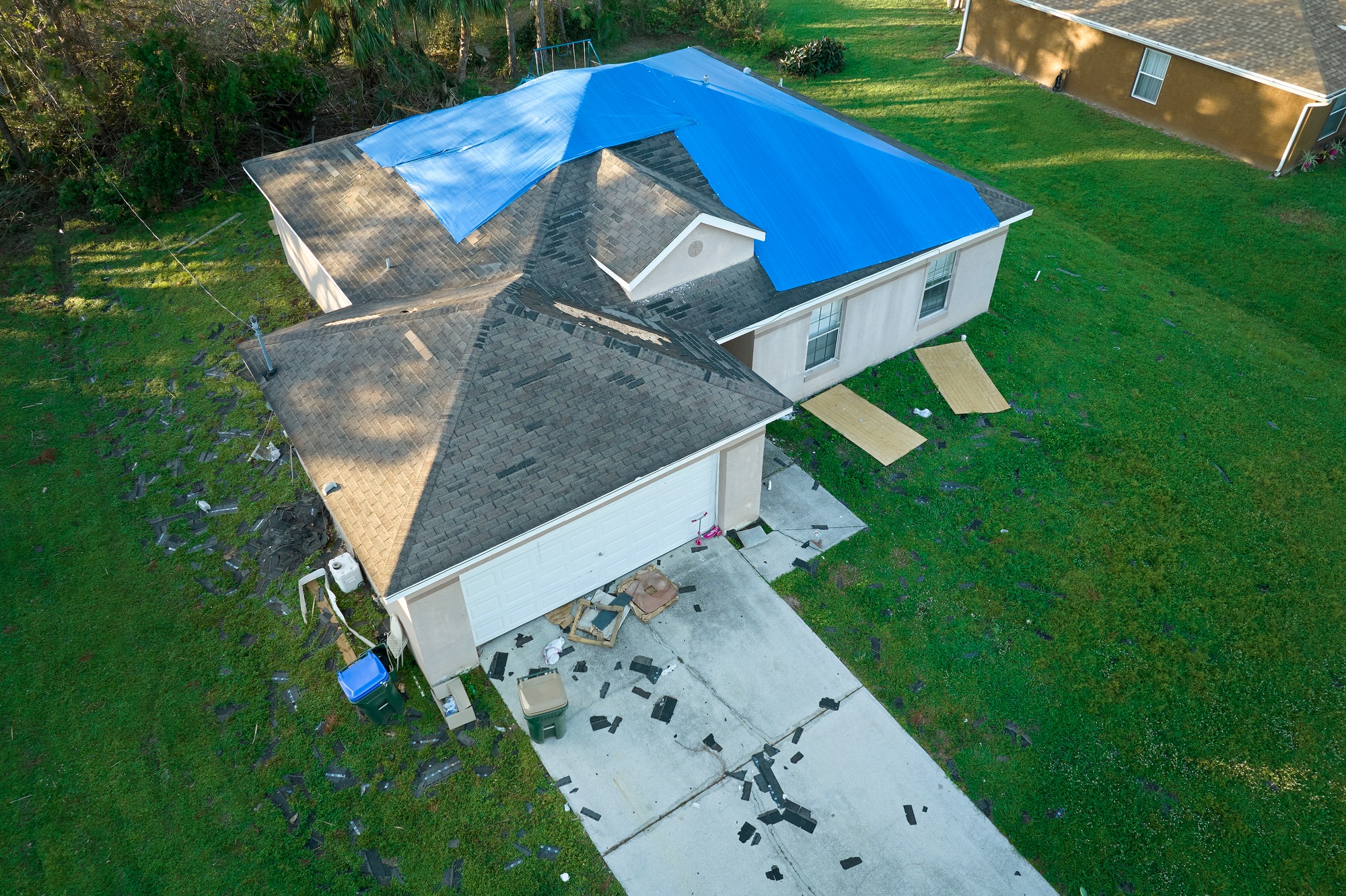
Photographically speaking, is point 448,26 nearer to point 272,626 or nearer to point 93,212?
point 93,212

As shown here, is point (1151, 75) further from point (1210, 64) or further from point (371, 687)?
point (371, 687)

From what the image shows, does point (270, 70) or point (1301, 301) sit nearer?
point (1301, 301)

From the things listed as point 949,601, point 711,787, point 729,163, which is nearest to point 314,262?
point 729,163

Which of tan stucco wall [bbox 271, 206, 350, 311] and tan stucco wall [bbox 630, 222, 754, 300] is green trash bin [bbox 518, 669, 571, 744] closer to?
tan stucco wall [bbox 630, 222, 754, 300]

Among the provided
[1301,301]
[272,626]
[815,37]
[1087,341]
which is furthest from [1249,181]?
[272,626]

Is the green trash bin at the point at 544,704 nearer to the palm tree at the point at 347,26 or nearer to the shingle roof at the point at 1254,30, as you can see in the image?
the palm tree at the point at 347,26

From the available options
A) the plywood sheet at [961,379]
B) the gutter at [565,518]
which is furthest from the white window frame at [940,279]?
the gutter at [565,518]
